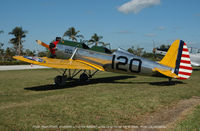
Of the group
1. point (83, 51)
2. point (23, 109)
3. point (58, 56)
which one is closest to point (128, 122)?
point (23, 109)

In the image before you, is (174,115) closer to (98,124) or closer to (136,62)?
(98,124)

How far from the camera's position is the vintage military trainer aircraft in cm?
876

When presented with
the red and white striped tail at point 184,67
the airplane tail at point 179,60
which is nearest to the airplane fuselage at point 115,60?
the airplane tail at point 179,60

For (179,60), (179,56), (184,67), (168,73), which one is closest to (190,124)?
(168,73)

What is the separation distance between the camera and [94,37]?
70.8 m

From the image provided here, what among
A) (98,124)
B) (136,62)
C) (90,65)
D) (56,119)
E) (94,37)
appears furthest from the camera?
(94,37)

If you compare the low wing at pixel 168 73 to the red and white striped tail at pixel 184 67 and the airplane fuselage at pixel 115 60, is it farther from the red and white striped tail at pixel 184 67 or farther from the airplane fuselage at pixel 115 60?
the red and white striped tail at pixel 184 67

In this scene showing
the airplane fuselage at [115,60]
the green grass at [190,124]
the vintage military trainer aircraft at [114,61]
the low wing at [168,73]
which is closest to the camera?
the green grass at [190,124]

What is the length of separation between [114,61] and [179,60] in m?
3.32

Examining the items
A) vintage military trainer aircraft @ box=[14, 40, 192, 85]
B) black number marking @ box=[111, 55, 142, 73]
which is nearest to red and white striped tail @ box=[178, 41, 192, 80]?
vintage military trainer aircraft @ box=[14, 40, 192, 85]

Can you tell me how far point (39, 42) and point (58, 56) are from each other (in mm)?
1446

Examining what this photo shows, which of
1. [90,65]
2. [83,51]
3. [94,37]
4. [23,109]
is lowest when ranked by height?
[23,109]

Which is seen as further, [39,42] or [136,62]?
[39,42]

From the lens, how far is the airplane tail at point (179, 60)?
869 centimetres
